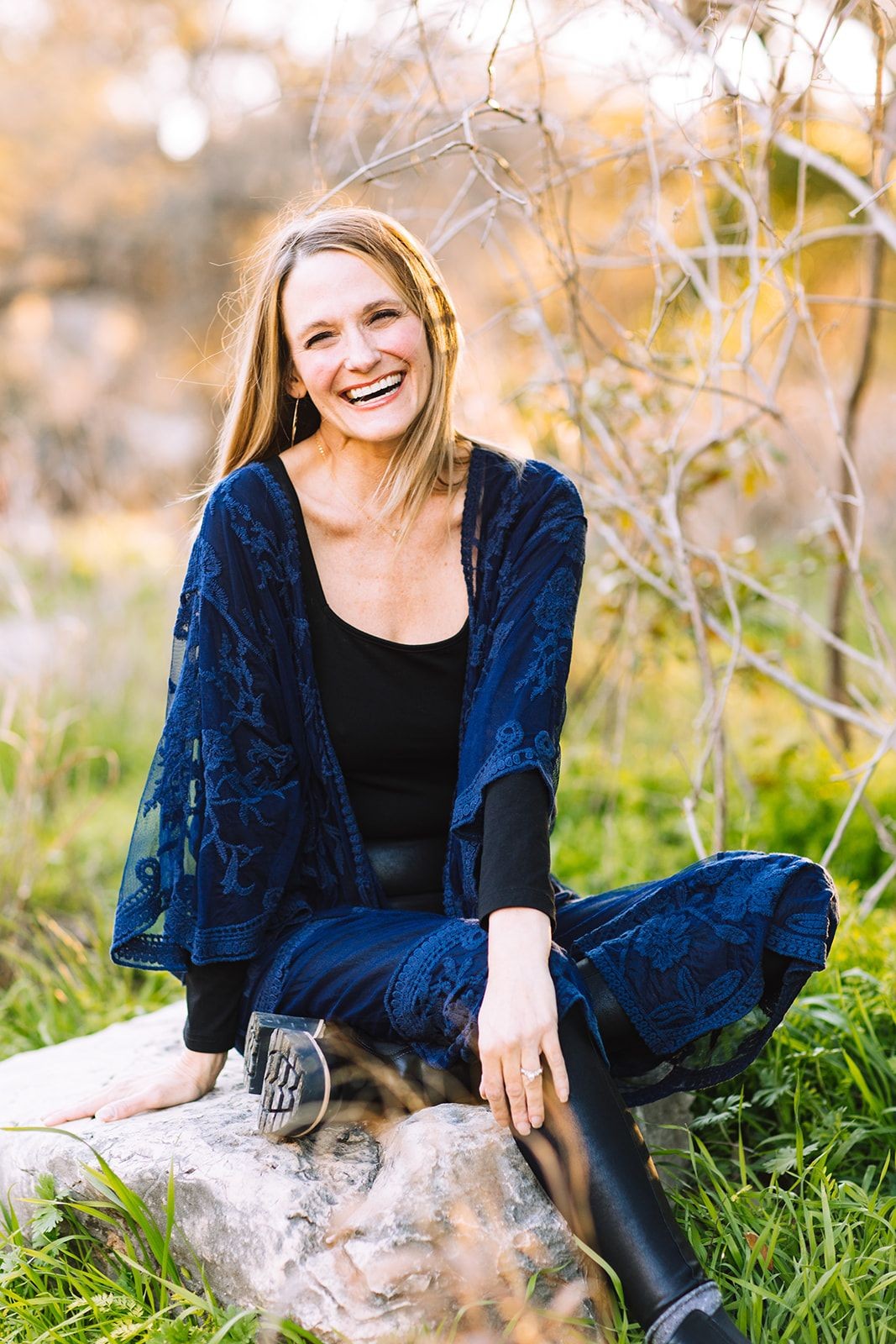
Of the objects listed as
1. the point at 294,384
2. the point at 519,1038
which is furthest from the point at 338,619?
the point at 519,1038

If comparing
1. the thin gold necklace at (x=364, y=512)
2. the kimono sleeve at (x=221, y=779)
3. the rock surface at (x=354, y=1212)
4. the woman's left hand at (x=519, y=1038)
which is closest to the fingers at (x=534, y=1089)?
the woman's left hand at (x=519, y=1038)

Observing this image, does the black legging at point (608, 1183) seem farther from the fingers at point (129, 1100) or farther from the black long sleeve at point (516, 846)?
the fingers at point (129, 1100)

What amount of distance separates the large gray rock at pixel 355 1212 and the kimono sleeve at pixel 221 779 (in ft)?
0.96

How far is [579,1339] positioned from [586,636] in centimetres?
349

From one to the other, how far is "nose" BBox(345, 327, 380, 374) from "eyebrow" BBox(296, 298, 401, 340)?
0.10 ft

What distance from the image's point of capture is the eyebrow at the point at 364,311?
2035mm

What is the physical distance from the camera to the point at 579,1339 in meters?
1.55

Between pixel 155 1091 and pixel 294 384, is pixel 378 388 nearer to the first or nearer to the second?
pixel 294 384

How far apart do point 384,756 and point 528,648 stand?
314 millimetres

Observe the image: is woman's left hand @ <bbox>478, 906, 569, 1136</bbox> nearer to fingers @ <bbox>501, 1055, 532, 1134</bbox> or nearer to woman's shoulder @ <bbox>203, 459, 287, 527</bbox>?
fingers @ <bbox>501, 1055, 532, 1134</bbox>

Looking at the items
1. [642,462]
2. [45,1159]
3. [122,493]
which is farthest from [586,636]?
[122,493]

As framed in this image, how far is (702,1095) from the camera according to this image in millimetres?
2273

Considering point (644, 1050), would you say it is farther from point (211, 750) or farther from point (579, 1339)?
point (211, 750)

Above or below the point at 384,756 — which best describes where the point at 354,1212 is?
below
